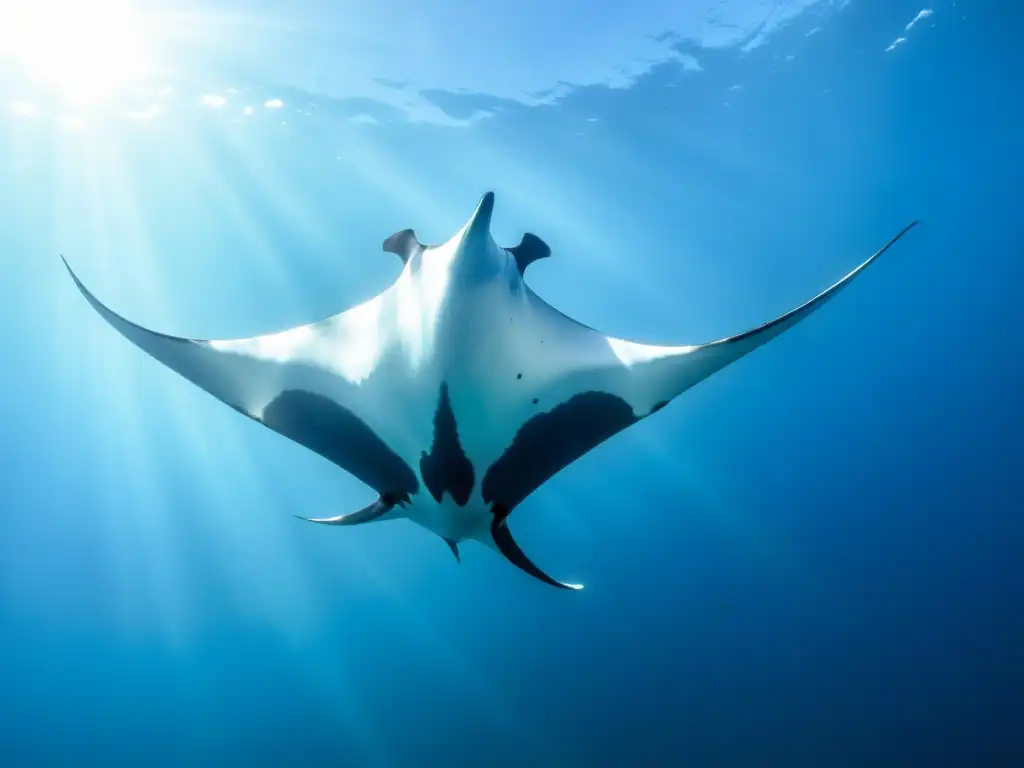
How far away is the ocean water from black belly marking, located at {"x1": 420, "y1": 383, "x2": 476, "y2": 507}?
978 centimetres

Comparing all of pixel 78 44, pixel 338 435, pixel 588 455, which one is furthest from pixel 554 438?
pixel 588 455

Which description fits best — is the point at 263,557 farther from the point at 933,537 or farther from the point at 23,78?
the point at 933,537

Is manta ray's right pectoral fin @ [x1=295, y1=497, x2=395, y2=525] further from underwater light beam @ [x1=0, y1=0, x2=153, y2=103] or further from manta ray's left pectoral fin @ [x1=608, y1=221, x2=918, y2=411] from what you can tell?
underwater light beam @ [x1=0, y1=0, x2=153, y2=103]

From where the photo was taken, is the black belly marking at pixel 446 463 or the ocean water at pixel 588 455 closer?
the black belly marking at pixel 446 463

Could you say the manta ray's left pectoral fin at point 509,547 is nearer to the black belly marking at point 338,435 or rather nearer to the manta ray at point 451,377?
the manta ray at point 451,377

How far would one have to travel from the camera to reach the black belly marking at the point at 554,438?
2873 mm

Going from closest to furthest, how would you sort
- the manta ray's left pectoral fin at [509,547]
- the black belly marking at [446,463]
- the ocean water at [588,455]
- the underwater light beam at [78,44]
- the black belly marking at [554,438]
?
the black belly marking at [446,463] < the black belly marking at [554,438] < the manta ray's left pectoral fin at [509,547] < the underwater light beam at [78,44] < the ocean water at [588,455]

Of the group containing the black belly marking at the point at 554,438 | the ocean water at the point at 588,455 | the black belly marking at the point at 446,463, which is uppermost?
the ocean water at the point at 588,455

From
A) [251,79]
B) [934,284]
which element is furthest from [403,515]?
[934,284]

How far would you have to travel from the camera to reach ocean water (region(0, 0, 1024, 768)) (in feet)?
39.5

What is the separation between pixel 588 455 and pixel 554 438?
19.9 meters

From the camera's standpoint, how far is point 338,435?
3053 millimetres

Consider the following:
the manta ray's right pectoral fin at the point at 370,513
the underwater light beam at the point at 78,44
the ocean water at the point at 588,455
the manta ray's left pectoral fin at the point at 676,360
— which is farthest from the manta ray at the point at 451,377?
the underwater light beam at the point at 78,44

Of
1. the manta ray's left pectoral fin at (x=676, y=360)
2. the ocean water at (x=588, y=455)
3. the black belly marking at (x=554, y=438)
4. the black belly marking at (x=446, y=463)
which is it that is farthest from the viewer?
the ocean water at (x=588, y=455)
